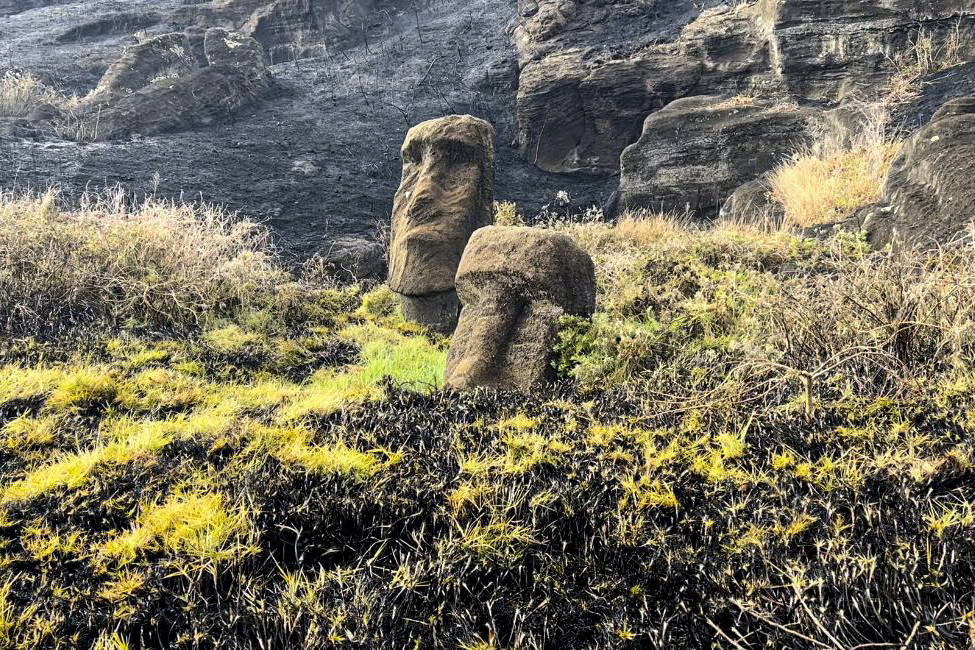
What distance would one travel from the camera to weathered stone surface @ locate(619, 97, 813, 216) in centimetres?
1051

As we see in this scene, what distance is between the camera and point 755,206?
8.10 metres

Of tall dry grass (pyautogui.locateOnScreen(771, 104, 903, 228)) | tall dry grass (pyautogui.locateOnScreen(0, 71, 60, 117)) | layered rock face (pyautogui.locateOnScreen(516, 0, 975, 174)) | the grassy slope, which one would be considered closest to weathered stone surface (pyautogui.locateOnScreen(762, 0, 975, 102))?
layered rock face (pyautogui.locateOnScreen(516, 0, 975, 174))

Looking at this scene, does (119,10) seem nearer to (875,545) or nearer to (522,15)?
(522,15)

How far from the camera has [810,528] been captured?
1.69 metres

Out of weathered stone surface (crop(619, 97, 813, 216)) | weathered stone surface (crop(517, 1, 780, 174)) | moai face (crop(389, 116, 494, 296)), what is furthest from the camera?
weathered stone surface (crop(517, 1, 780, 174))

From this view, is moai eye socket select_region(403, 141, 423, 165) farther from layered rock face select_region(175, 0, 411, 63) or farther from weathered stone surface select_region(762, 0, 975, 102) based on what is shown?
layered rock face select_region(175, 0, 411, 63)

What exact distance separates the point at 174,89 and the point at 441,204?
12.5m

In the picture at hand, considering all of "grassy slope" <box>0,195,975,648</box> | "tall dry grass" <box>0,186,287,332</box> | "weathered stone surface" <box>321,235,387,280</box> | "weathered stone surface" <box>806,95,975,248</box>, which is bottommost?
"weathered stone surface" <box>321,235,387,280</box>

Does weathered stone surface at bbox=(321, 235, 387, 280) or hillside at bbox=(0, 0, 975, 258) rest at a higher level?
hillside at bbox=(0, 0, 975, 258)

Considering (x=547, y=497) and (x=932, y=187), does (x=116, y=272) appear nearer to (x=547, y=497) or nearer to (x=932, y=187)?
(x=547, y=497)

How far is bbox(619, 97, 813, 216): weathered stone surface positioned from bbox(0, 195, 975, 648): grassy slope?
8.14m

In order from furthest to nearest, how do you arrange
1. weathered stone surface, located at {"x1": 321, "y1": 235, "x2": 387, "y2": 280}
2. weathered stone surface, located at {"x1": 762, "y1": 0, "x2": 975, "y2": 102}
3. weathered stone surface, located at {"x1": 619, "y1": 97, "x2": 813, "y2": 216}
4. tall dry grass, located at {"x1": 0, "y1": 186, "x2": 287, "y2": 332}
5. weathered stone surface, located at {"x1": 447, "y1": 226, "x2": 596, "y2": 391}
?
1. weathered stone surface, located at {"x1": 762, "y1": 0, "x2": 975, "y2": 102}
2. weathered stone surface, located at {"x1": 619, "y1": 97, "x2": 813, "y2": 216}
3. weathered stone surface, located at {"x1": 321, "y1": 235, "x2": 387, "y2": 280}
4. tall dry grass, located at {"x1": 0, "y1": 186, "x2": 287, "y2": 332}
5. weathered stone surface, located at {"x1": 447, "y1": 226, "x2": 596, "y2": 391}

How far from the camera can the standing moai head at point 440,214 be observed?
5984 mm

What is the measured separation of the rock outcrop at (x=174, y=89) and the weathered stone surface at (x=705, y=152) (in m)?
11.1
